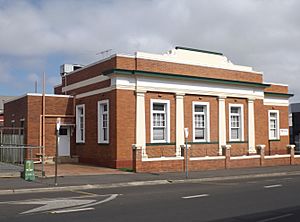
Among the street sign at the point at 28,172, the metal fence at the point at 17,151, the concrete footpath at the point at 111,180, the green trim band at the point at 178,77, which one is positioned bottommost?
the concrete footpath at the point at 111,180

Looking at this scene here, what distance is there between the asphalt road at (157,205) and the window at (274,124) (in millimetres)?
21080

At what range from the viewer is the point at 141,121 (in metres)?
25.9

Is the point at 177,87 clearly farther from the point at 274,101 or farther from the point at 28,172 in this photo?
the point at 274,101

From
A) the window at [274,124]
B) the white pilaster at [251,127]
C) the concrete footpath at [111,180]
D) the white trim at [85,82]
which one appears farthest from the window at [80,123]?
the window at [274,124]

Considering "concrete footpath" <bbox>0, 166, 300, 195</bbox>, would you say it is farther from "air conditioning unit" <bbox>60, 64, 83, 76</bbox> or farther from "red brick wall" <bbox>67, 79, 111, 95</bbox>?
"air conditioning unit" <bbox>60, 64, 83, 76</bbox>

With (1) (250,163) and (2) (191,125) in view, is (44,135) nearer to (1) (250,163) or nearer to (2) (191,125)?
(2) (191,125)

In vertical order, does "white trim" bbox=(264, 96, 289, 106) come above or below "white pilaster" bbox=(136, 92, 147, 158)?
above

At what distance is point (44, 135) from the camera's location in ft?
92.4

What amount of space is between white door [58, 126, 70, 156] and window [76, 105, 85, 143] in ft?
2.61

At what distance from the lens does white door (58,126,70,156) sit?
29375 mm

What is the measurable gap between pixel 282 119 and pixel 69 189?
25.9 m

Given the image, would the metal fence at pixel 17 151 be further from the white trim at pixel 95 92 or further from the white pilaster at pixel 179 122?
the white pilaster at pixel 179 122

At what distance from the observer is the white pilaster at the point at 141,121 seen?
84.3ft

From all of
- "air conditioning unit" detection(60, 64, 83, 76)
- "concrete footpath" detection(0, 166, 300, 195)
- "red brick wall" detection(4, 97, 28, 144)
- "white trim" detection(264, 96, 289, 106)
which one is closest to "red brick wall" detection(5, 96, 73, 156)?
"red brick wall" detection(4, 97, 28, 144)
